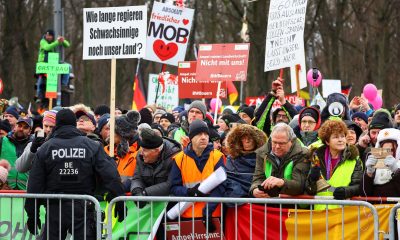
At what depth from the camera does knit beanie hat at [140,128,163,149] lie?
11.0m

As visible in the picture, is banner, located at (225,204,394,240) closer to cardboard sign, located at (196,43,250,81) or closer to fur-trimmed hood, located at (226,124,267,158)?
fur-trimmed hood, located at (226,124,267,158)

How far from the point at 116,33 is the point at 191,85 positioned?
6350 mm

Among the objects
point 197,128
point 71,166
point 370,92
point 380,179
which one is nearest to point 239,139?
point 197,128

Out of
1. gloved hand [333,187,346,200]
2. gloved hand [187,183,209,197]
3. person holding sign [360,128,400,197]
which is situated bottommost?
gloved hand [187,183,209,197]

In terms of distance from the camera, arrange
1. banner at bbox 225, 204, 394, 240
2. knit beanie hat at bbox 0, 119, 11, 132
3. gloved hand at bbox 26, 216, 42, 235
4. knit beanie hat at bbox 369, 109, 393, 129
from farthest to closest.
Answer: knit beanie hat at bbox 0, 119, 11, 132
knit beanie hat at bbox 369, 109, 393, 129
gloved hand at bbox 26, 216, 42, 235
banner at bbox 225, 204, 394, 240

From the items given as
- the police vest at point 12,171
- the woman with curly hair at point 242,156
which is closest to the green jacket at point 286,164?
the woman with curly hair at point 242,156


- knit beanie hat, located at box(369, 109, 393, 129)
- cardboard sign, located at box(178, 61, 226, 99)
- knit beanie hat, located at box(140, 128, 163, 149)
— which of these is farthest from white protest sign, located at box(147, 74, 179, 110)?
knit beanie hat, located at box(140, 128, 163, 149)

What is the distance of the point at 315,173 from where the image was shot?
10086 millimetres

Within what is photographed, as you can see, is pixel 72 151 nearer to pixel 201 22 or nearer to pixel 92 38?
pixel 92 38

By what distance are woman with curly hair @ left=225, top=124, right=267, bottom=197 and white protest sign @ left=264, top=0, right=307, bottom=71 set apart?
4.08 m

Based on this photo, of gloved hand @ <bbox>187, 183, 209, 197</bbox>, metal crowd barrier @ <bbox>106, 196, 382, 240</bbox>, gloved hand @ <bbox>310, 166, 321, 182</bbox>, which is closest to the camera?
metal crowd barrier @ <bbox>106, 196, 382, 240</bbox>

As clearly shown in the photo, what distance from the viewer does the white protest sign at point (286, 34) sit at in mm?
14836

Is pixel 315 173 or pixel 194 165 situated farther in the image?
pixel 194 165

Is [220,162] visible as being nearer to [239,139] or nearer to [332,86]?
[239,139]
